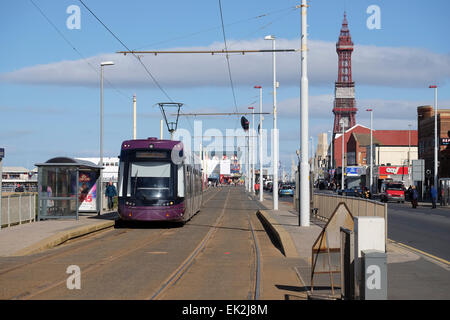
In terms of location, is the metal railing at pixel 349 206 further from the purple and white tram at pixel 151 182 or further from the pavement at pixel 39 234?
the pavement at pixel 39 234

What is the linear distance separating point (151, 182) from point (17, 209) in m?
5.17

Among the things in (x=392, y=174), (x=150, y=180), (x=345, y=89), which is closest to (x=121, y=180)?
(x=150, y=180)

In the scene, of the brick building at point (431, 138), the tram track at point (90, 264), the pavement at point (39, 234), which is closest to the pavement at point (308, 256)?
the pavement at point (39, 234)

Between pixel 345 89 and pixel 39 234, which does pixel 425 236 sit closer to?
pixel 39 234

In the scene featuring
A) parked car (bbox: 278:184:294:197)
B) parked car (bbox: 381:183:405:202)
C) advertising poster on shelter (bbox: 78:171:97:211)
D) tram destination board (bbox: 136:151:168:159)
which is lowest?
parked car (bbox: 278:184:294:197)

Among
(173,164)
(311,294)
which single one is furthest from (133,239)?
(311,294)

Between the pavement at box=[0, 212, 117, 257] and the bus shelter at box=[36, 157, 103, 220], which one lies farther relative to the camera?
the bus shelter at box=[36, 157, 103, 220]

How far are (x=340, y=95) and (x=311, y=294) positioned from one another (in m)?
183

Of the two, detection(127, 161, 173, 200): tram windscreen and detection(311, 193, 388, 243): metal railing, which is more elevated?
detection(127, 161, 173, 200): tram windscreen

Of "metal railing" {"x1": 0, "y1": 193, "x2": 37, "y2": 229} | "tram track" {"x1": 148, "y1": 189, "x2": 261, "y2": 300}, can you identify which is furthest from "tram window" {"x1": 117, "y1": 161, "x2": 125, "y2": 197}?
"tram track" {"x1": 148, "y1": 189, "x2": 261, "y2": 300}

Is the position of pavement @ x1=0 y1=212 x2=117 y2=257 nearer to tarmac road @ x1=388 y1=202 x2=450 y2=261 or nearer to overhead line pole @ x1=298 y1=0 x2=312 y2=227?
overhead line pole @ x1=298 y1=0 x2=312 y2=227

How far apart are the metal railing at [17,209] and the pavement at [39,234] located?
12.4 inches

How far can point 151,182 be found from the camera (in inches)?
966

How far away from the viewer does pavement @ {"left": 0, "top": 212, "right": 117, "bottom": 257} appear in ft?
55.2
